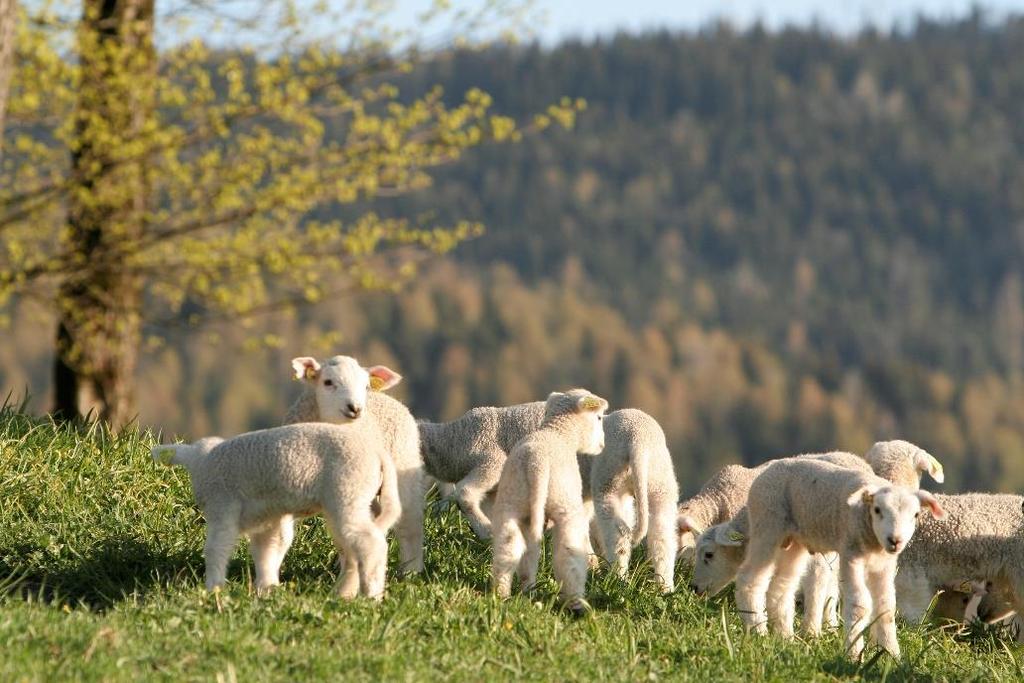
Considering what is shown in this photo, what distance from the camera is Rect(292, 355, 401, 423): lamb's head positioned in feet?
25.3

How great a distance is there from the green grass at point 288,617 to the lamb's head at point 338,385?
2.73 ft

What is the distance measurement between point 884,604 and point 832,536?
0.42 meters

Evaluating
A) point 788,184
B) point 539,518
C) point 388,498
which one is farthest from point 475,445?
point 788,184

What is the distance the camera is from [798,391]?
132 metres

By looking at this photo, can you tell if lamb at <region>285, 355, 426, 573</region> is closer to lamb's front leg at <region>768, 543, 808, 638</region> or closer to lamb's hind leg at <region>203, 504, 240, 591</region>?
lamb's hind leg at <region>203, 504, 240, 591</region>

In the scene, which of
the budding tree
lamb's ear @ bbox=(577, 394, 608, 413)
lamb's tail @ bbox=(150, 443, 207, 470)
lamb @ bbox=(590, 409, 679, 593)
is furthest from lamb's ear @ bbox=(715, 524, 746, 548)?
the budding tree

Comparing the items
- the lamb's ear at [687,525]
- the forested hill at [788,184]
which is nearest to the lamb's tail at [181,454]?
the lamb's ear at [687,525]

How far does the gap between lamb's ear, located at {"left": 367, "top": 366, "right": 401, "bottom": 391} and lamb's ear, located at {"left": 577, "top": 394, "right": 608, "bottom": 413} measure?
1.00m

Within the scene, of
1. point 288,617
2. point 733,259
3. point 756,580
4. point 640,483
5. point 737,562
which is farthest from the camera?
point 733,259

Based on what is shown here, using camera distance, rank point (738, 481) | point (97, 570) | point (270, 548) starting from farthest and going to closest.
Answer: point (738, 481) → point (97, 570) → point (270, 548)

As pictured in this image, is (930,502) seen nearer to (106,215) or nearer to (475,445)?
(475,445)

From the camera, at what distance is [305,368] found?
26.4ft

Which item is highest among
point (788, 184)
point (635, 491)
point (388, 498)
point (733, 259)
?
point (788, 184)

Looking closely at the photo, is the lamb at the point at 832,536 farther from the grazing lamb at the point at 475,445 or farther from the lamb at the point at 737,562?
the grazing lamb at the point at 475,445
